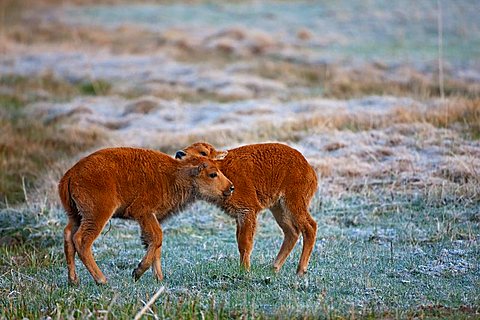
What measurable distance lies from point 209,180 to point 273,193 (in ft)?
2.66

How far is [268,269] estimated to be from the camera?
955cm

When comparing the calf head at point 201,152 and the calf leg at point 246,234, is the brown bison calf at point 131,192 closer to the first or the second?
the calf head at point 201,152

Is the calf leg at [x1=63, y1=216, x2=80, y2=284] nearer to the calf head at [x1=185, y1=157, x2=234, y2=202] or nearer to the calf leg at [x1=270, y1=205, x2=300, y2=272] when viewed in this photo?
the calf head at [x1=185, y1=157, x2=234, y2=202]

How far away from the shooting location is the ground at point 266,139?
837 centimetres

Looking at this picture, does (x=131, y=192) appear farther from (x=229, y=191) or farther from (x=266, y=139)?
(x=266, y=139)

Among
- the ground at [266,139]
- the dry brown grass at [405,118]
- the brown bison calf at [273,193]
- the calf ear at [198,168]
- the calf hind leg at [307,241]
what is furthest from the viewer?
the dry brown grass at [405,118]

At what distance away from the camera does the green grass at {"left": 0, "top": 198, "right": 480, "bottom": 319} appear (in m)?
7.76

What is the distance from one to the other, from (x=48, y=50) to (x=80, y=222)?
80.4 ft

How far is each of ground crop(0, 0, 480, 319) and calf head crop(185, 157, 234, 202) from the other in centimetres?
90

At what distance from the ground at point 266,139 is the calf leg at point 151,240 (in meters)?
0.24

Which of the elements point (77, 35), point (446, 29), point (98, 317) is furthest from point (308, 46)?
point (98, 317)

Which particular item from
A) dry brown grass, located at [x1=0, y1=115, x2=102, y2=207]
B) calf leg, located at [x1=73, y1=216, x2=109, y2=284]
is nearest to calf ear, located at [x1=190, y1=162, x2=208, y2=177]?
calf leg, located at [x1=73, y1=216, x2=109, y2=284]

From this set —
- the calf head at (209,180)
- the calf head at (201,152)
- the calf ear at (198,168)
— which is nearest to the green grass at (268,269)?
the calf head at (209,180)

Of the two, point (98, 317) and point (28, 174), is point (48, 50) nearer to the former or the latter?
point (28, 174)
